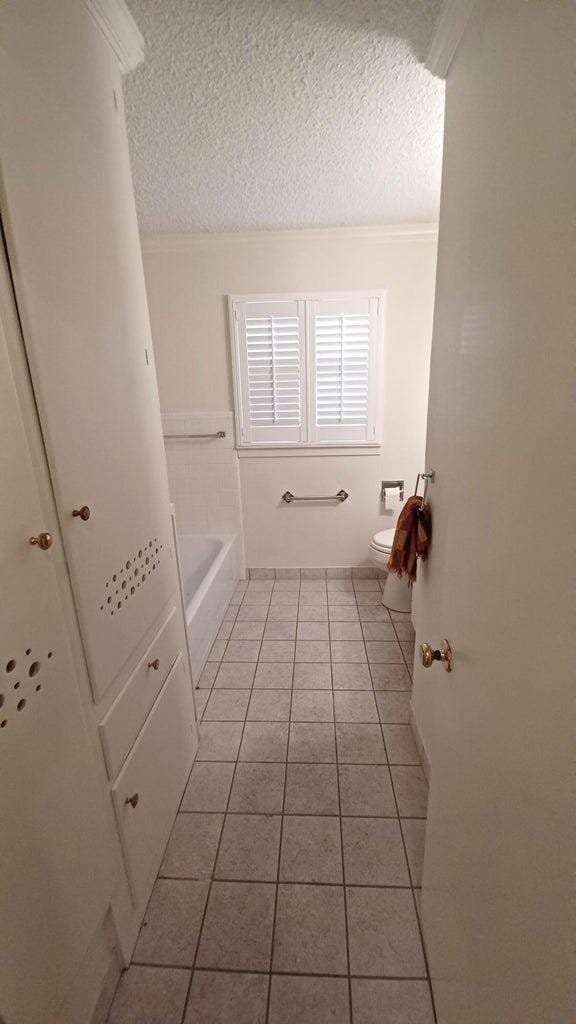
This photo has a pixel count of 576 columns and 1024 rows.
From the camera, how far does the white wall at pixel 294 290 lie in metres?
2.44

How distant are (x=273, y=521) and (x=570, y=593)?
8.59 ft

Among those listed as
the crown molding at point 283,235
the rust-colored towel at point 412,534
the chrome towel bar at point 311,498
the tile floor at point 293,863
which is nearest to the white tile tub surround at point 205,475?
the chrome towel bar at point 311,498

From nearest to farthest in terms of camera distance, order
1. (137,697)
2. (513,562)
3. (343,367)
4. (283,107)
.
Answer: (513,562)
(137,697)
(283,107)
(343,367)

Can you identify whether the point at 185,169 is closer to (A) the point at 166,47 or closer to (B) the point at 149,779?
(A) the point at 166,47

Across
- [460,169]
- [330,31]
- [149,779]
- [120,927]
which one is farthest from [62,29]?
[120,927]

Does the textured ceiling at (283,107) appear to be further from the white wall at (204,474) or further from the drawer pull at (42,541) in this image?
the drawer pull at (42,541)

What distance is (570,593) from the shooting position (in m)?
0.39

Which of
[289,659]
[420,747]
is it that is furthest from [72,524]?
[289,659]

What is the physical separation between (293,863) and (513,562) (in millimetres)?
1278

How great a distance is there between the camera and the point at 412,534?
1388 millimetres

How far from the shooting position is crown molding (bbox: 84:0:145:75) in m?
0.91

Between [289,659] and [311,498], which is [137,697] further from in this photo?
[311,498]

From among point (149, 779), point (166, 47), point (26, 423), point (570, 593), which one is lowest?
point (149, 779)

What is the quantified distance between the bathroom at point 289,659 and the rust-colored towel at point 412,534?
14 millimetres
